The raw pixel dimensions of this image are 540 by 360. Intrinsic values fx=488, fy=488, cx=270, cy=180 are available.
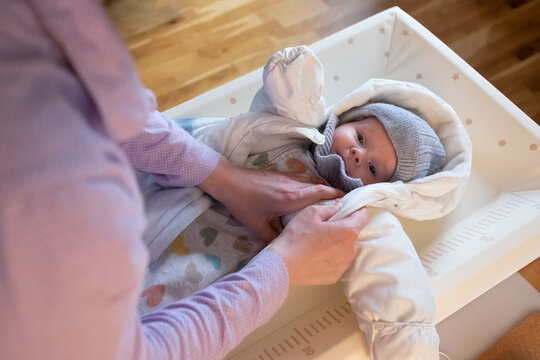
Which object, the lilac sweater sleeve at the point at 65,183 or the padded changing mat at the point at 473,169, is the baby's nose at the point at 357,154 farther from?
the lilac sweater sleeve at the point at 65,183

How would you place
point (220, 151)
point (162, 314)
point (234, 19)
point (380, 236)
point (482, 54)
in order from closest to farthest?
point (162, 314) < point (380, 236) < point (220, 151) < point (482, 54) < point (234, 19)

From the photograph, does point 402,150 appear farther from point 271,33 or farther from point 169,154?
point 271,33

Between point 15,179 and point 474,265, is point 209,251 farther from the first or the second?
point 15,179

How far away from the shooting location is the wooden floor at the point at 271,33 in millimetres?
1792

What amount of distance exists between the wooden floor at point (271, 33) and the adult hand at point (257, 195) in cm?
88

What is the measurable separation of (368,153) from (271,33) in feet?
3.33

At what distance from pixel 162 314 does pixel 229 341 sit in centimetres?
10

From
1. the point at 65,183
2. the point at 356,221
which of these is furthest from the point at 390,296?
the point at 65,183

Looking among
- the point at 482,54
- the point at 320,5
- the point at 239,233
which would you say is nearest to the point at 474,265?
the point at 239,233

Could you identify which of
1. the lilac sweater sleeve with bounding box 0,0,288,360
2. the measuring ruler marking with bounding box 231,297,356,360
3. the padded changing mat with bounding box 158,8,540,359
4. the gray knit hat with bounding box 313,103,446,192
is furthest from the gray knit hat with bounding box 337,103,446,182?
the lilac sweater sleeve with bounding box 0,0,288,360

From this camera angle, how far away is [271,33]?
1.92 m

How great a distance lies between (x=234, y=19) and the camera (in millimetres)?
1961

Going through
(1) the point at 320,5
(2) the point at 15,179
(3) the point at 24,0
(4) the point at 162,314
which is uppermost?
(3) the point at 24,0

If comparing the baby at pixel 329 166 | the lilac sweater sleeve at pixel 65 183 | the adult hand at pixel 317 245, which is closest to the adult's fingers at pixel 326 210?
the adult hand at pixel 317 245
